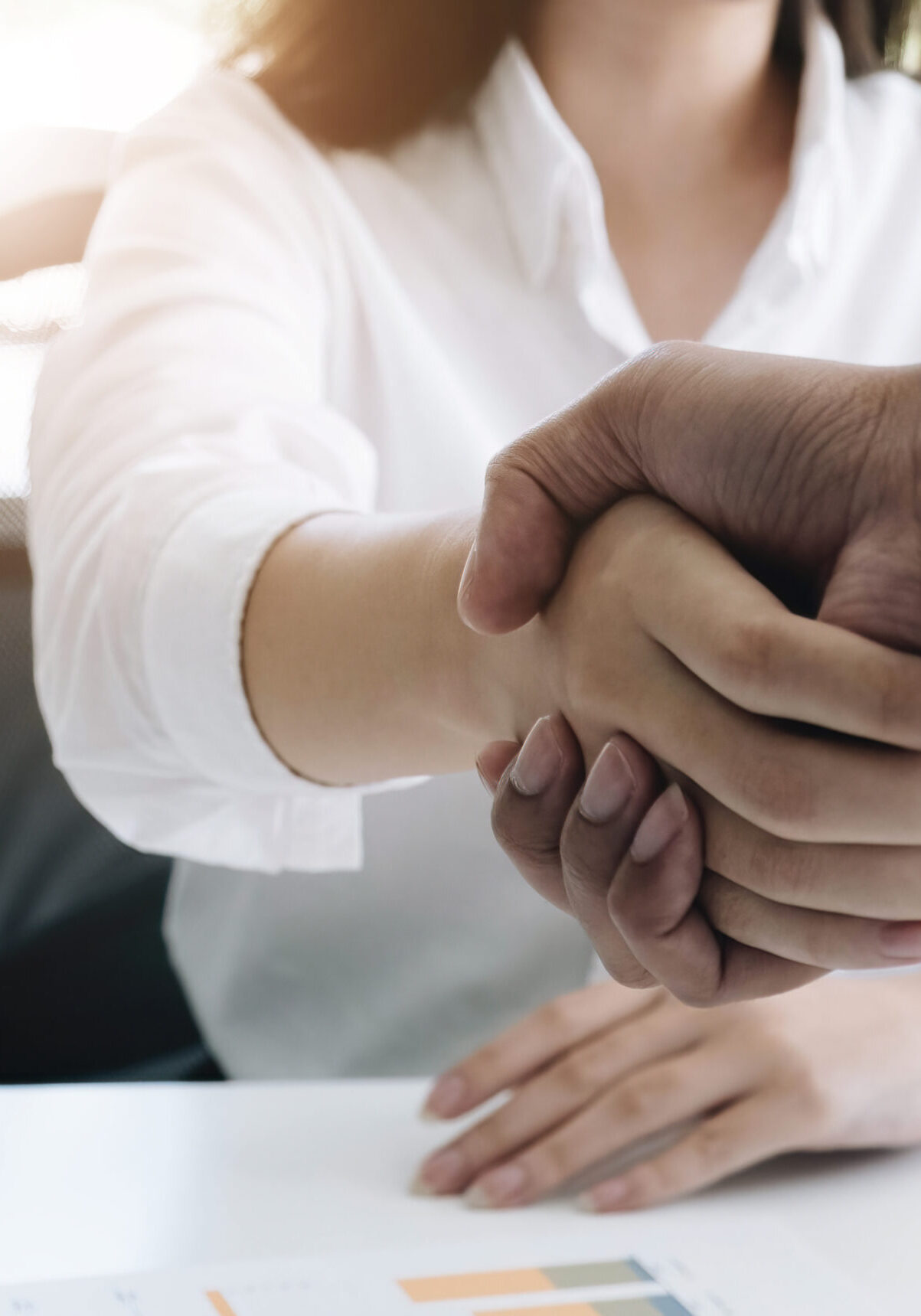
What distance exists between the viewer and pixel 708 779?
249 mm

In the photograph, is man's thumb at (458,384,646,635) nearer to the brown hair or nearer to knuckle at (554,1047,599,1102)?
knuckle at (554,1047,599,1102)

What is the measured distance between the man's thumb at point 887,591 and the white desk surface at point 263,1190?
22 cm

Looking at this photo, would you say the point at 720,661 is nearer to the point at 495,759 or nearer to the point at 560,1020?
the point at 495,759

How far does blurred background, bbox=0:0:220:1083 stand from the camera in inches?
25.4

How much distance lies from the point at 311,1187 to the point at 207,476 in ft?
0.83

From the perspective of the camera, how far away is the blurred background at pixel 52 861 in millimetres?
645

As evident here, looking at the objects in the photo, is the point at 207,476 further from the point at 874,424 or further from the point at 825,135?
the point at 825,135

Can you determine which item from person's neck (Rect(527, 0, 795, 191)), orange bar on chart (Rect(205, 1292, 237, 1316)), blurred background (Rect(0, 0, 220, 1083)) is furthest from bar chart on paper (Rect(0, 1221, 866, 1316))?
person's neck (Rect(527, 0, 795, 191))

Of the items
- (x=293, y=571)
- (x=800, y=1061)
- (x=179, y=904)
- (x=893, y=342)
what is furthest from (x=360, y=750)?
(x=893, y=342)

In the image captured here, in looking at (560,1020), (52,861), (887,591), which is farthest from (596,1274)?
(52,861)

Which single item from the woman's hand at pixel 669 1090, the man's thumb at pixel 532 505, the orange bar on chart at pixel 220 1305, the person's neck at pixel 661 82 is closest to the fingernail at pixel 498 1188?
the woman's hand at pixel 669 1090

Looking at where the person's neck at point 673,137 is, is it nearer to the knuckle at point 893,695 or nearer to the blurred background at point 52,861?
the blurred background at point 52,861

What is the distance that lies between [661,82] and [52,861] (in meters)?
0.57

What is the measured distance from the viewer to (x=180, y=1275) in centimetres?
33
